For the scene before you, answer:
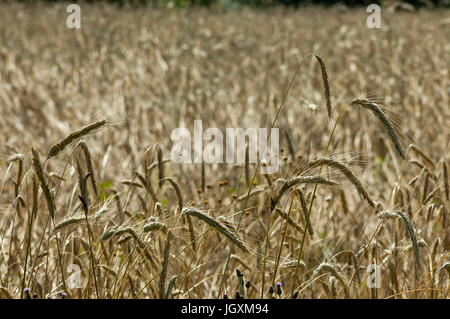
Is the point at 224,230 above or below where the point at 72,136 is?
below

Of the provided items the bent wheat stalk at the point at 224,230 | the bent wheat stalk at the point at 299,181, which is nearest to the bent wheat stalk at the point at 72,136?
the bent wheat stalk at the point at 224,230

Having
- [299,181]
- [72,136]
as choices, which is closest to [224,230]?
[299,181]

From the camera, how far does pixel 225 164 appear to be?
187 inches

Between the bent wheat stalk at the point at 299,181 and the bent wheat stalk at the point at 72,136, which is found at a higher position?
the bent wheat stalk at the point at 72,136

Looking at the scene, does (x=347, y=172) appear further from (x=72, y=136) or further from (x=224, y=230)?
(x=72, y=136)

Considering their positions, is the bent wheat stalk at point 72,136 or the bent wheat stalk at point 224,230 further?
the bent wheat stalk at point 72,136

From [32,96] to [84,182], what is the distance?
5.06 m

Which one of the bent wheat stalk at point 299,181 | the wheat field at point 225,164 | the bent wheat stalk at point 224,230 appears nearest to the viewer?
the bent wheat stalk at point 224,230

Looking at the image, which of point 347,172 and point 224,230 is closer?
point 224,230

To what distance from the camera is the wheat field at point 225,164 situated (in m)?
2.74

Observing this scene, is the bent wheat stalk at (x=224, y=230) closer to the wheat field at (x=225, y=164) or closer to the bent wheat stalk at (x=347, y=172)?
the wheat field at (x=225, y=164)

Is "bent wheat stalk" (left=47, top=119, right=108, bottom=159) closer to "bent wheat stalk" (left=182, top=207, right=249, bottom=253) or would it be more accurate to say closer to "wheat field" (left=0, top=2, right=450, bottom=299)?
"wheat field" (left=0, top=2, right=450, bottom=299)

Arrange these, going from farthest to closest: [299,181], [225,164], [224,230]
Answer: [225,164] → [299,181] → [224,230]
